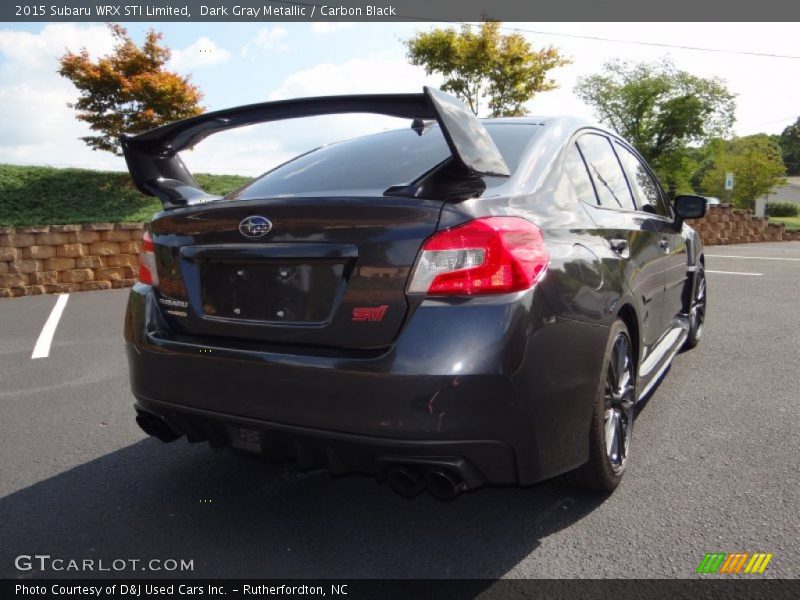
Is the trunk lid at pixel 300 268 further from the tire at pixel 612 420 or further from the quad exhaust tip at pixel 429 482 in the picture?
the tire at pixel 612 420

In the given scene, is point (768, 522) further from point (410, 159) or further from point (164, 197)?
point (164, 197)

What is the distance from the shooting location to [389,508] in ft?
8.77

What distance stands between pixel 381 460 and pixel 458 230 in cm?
75

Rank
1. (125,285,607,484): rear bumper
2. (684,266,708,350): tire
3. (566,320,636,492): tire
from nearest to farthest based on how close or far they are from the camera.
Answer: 1. (125,285,607,484): rear bumper
2. (566,320,636,492): tire
3. (684,266,708,350): tire

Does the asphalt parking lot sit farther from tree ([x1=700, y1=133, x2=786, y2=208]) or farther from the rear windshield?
tree ([x1=700, y1=133, x2=786, y2=208])

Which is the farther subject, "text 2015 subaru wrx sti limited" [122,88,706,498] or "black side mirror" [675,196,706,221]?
"black side mirror" [675,196,706,221]

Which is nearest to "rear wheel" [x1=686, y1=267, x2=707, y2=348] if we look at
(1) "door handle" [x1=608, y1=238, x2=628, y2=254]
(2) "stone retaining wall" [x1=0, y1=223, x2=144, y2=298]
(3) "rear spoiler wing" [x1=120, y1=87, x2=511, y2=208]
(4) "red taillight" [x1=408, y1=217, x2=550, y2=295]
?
(1) "door handle" [x1=608, y1=238, x2=628, y2=254]

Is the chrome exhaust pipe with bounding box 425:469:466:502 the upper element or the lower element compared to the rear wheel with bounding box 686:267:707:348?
upper

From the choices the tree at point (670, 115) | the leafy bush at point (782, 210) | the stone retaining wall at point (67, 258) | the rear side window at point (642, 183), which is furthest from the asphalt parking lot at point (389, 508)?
the leafy bush at point (782, 210)

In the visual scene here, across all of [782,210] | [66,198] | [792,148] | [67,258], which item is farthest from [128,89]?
[792,148]

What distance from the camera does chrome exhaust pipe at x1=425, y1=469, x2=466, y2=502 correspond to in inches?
80.2

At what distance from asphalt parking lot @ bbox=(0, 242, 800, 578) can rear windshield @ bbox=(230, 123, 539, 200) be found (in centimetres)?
125

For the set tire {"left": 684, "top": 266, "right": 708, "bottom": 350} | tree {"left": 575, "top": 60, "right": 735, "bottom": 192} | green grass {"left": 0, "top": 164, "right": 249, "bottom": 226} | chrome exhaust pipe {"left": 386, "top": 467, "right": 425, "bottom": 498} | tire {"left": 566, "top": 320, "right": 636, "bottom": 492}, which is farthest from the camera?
tree {"left": 575, "top": 60, "right": 735, "bottom": 192}

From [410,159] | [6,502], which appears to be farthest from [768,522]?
[6,502]
